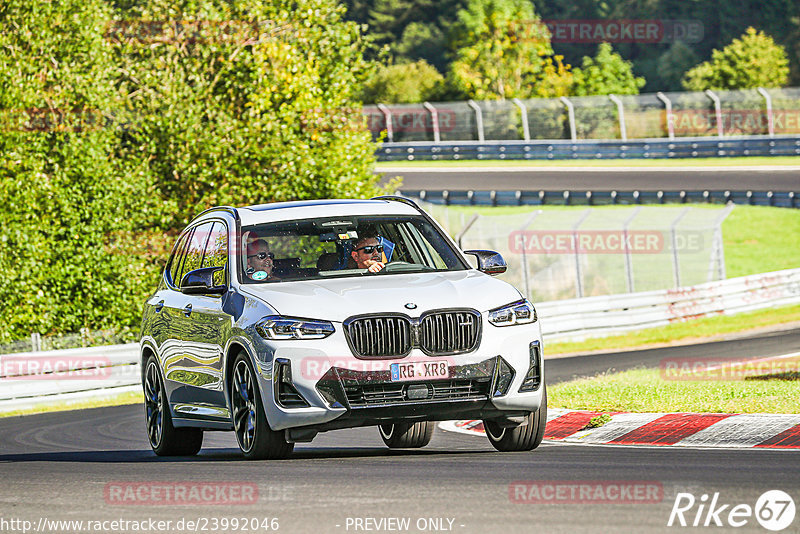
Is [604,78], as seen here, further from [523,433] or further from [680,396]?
[523,433]

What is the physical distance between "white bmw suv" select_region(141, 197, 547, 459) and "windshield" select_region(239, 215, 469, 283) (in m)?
0.01

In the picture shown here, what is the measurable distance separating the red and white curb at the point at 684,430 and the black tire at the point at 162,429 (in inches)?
110

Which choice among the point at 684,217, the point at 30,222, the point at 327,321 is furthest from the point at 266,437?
the point at 684,217

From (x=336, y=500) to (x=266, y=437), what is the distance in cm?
205

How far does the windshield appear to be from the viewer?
33.7 feet

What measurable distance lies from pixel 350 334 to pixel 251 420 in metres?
1.06

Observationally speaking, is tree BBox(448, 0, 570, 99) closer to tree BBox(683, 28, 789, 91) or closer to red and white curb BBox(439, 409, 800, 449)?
tree BBox(683, 28, 789, 91)

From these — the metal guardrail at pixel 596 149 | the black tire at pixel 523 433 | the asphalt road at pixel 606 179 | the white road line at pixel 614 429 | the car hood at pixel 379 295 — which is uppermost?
the car hood at pixel 379 295

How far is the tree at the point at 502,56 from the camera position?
72438 millimetres

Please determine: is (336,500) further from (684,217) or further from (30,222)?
(684,217)

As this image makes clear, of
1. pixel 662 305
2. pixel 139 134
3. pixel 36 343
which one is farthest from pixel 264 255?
pixel 139 134
